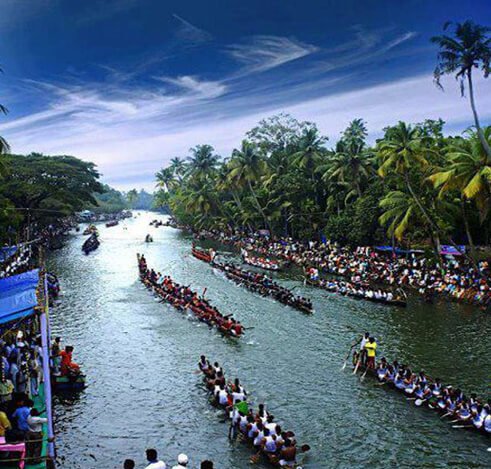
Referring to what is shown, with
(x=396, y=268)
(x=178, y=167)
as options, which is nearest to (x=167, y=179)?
(x=178, y=167)

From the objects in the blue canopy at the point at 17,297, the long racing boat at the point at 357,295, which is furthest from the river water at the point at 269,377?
the blue canopy at the point at 17,297

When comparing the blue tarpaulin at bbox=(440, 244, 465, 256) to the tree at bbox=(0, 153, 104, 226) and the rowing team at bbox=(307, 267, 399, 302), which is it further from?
the tree at bbox=(0, 153, 104, 226)

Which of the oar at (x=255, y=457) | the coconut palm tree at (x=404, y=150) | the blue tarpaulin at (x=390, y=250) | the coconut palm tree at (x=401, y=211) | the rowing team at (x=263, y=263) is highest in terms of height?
the coconut palm tree at (x=404, y=150)

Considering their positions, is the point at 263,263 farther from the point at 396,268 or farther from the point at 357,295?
the point at 357,295

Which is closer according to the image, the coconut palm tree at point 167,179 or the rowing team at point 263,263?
the rowing team at point 263,263

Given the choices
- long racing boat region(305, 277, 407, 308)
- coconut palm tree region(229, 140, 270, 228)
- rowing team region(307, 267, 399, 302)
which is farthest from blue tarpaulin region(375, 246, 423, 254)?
coconut palm tree region(229, 140, 270, 228)

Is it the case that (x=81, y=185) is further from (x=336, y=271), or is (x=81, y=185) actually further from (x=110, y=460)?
(x=110, y=460)

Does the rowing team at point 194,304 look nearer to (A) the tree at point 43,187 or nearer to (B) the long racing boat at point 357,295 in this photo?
(B) the long racing boat at point 357,295
